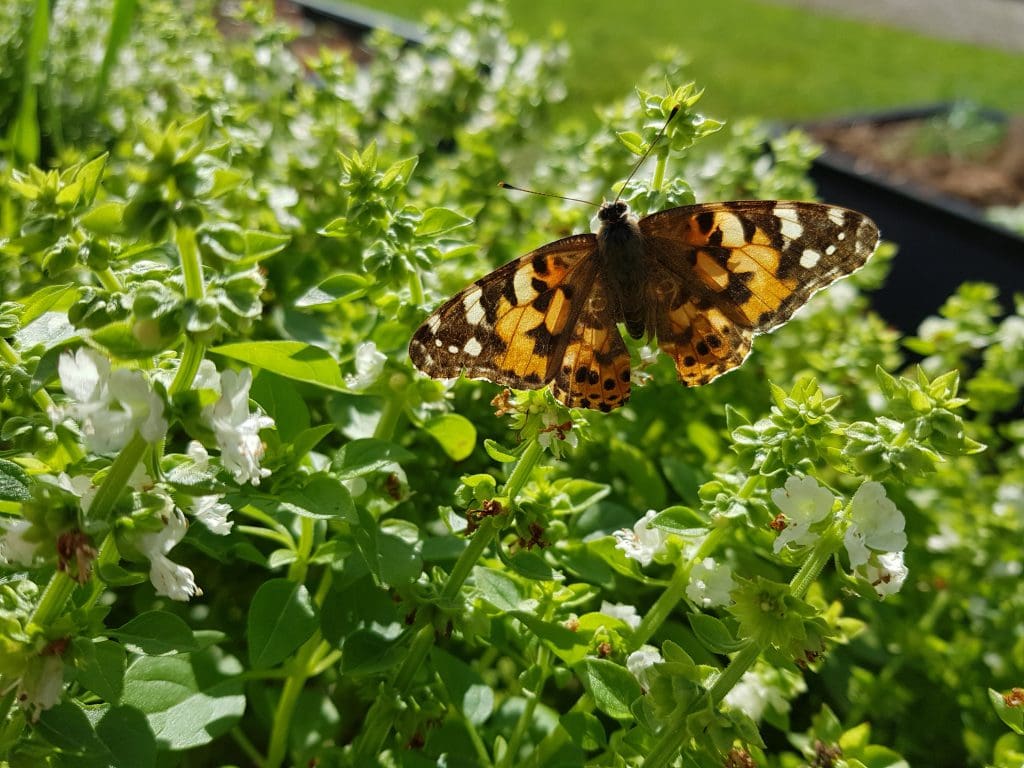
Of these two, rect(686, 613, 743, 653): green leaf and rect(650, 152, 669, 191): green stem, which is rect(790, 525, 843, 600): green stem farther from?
rect(650, 152, 669, 191): green stem

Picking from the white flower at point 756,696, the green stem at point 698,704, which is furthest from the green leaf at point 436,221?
the white flower at point 756,696

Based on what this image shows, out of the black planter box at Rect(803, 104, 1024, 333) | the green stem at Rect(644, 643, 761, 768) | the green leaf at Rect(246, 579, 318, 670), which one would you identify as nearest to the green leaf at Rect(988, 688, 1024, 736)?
the green stem at Rect(644, 643, 761, 768)

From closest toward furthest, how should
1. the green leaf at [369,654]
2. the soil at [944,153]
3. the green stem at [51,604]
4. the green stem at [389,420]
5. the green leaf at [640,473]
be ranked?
the green stem at [51,604], the green leaf at [369,654], the green stem at [389,420], the green leaf at [640,473], the soil at [944,153]

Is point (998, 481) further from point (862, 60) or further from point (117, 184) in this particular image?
point (862, 60)

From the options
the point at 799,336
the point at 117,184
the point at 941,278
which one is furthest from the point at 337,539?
the point at 941,278

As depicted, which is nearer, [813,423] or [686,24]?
[813,423]

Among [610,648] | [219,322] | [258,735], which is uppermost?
[219,322]

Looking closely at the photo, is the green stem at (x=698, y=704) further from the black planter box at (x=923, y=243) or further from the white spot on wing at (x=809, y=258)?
the black planter box at (x=923, y=243)
